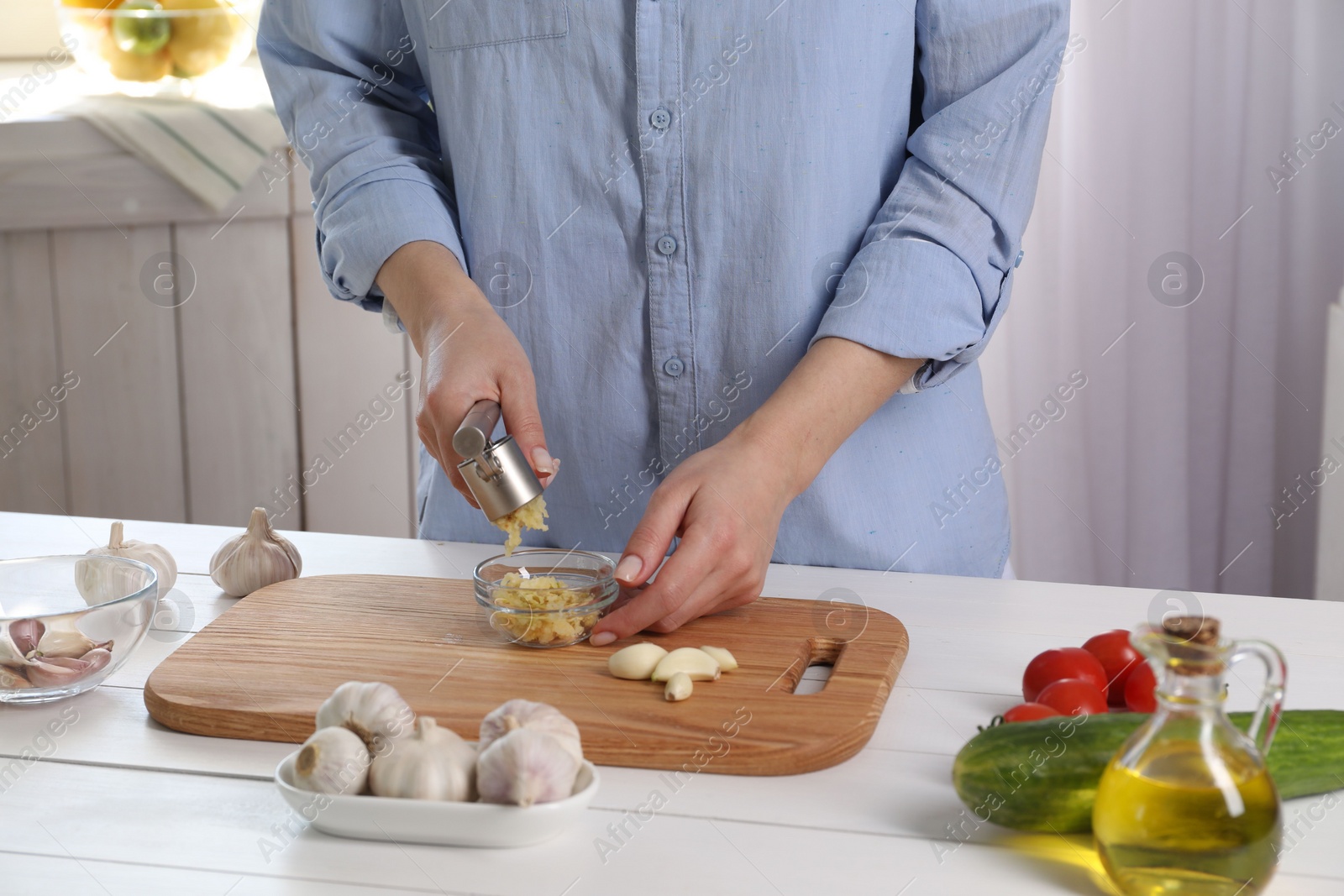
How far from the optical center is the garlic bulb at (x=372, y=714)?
77 centimetres

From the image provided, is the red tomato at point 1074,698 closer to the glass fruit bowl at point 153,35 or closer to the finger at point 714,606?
the finger at point 714,606

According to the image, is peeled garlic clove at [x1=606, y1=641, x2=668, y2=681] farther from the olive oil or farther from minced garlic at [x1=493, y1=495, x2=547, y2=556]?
the olive oil

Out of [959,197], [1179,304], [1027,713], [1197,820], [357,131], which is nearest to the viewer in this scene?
[1197,820]

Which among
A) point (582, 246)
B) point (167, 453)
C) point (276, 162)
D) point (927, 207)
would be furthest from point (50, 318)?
point (927, 207)

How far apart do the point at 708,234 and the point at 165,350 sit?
1.65 m

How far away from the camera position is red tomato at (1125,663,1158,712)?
93 cm

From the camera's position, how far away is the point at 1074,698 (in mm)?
892

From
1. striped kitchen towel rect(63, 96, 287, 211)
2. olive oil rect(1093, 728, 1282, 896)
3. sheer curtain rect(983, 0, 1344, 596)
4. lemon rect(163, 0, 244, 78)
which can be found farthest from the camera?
lemon rect(163, 0, 244, 78)

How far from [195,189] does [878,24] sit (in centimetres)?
166

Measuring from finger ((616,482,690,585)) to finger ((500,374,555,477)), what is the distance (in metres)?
0.10

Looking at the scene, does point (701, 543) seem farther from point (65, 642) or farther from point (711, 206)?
point (65, 642)

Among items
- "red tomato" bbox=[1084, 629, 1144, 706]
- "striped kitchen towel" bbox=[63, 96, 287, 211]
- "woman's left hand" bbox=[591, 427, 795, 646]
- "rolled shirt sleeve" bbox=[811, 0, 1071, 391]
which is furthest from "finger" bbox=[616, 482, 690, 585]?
"striped kitchen towel" bbox=[63, 96, 287, 211]


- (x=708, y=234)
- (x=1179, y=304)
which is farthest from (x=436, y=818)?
(x=1179, y=304)

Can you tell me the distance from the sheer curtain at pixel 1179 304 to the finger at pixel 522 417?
1.37 m
